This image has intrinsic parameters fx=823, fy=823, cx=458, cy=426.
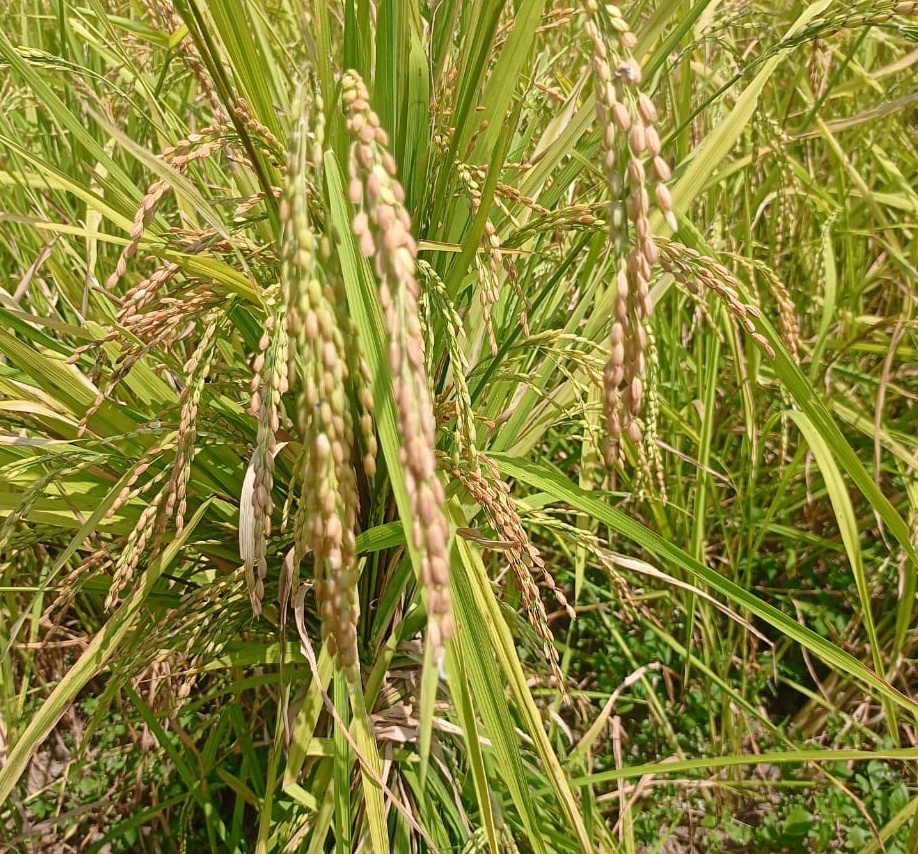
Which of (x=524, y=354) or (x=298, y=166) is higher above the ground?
(x=298, y=166)

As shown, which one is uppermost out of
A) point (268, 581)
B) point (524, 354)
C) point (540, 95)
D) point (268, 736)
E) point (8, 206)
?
point (540, 95)

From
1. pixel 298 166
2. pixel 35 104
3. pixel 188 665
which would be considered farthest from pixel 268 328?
pixel 35 104

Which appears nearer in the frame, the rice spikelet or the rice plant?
the rice spikelet

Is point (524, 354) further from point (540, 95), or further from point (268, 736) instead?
point (268, 736)

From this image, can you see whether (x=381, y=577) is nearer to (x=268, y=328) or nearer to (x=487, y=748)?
(x=487, y=748)

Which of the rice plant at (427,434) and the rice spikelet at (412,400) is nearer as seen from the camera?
the rice spikelet at (412,400)

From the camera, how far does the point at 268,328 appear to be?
731 mm

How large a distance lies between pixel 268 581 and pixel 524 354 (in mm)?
450

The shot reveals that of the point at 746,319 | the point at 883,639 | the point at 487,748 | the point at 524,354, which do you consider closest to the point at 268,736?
the point at 487,748

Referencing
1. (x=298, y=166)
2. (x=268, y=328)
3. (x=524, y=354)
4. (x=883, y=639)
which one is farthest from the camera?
(x=883, y=639)

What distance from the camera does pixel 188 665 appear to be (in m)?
1.21

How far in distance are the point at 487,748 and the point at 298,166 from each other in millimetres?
911

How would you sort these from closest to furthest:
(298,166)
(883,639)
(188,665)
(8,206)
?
(298,166)
(188,665)
(8,206)
(883,639)

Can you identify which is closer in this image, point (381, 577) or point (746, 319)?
point (746, 319)
